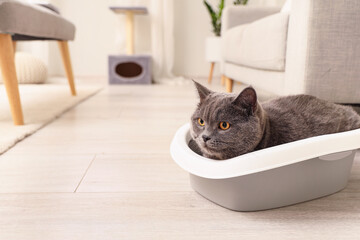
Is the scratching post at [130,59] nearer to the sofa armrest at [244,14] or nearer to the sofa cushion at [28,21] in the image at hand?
the sofa armrest at [244,14]

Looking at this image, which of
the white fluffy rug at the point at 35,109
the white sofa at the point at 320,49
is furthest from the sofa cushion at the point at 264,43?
the white fluffy rug at the point at 35,109

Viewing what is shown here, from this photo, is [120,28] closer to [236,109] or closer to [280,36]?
[280,36]

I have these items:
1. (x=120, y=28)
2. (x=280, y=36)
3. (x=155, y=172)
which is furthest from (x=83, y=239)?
(x=120, y=28)

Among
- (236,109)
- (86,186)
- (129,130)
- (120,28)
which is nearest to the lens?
(236,109)

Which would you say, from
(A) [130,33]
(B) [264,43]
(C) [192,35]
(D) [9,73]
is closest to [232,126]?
(B) [264,43]

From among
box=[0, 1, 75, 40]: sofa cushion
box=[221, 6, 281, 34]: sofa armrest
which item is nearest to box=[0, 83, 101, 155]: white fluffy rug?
box=[0, 1, 75, 40]: sofa cushion

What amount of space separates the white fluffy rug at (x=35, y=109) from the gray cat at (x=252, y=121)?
72 cm

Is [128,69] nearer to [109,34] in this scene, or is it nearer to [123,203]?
[109,34]

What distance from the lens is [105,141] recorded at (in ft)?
4.31

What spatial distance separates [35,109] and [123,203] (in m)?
1.29

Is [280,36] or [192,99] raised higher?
[280,36]

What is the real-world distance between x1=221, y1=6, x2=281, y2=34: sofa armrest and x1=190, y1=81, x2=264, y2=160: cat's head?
6.55ft

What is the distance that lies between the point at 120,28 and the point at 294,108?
322cm

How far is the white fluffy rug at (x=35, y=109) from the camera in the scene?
132 cm
